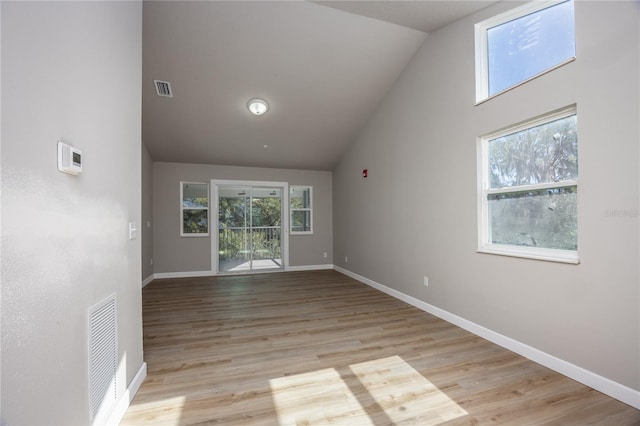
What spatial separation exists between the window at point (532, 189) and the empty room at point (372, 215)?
0.06 feet

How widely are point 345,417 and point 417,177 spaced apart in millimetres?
2884

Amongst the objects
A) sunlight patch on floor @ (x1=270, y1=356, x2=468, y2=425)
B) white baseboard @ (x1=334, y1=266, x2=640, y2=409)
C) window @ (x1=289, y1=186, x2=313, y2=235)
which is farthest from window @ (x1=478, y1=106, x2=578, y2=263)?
window @ (x1=289, y1=186, x2=313, y2=235)

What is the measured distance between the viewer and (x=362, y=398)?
1825 mm

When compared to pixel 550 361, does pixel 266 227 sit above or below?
above

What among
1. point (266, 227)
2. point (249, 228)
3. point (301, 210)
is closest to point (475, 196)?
point (301, 210)

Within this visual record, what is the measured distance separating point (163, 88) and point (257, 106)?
1.29 m

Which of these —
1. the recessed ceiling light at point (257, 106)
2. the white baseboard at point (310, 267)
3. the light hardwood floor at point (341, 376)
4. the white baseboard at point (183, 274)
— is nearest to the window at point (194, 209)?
the white baseboard at point (183, 274)

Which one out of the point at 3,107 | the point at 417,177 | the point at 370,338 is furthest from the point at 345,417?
the point at 417,177

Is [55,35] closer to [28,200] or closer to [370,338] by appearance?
[28,200]

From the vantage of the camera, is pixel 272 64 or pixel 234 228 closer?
pixel 272 64

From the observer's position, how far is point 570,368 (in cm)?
204

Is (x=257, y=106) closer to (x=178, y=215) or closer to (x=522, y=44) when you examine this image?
(x=178, y=215)

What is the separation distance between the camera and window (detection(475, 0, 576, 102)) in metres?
2.17

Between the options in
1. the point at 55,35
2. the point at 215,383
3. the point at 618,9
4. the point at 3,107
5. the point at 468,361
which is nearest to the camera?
the point at 3,107
